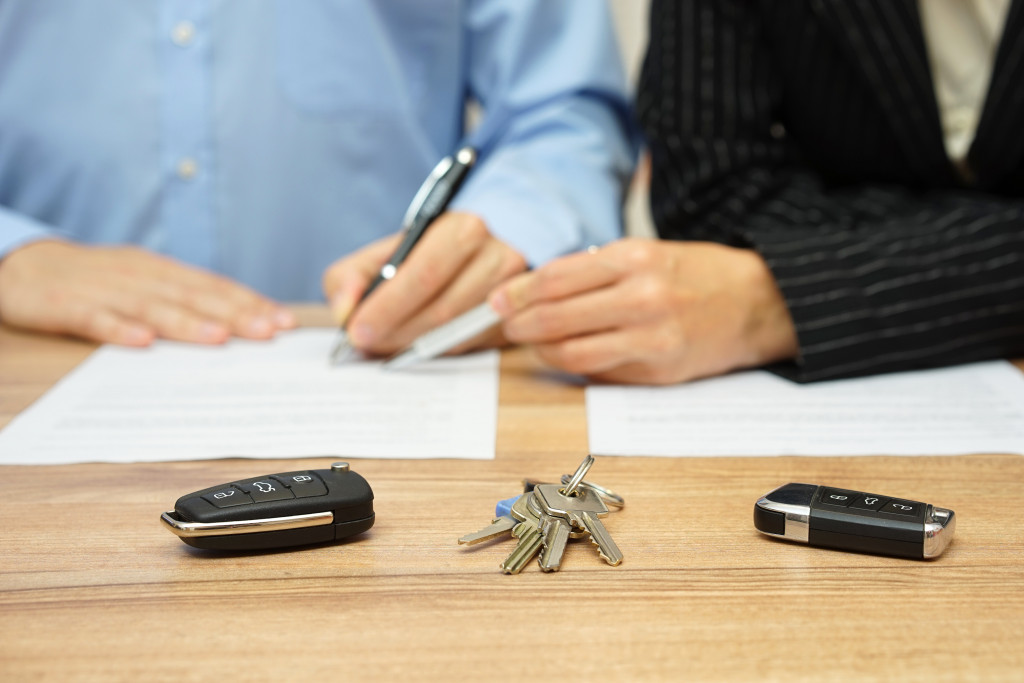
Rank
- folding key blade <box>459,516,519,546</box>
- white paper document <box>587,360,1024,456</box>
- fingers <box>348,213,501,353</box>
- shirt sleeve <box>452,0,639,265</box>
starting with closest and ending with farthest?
1. folding key blade <box>459,516,519,546</box>
2. white paper document <box>587,360,1024,456</box>
3. fingers <box>348,213,501,353</box>
4. shirt sleeve <box>452,0,639,265</box>

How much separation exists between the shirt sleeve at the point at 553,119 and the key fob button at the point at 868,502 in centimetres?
60

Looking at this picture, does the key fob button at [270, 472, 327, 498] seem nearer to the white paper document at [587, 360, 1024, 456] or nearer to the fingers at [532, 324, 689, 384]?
the white paper document at [587, 360, 1024, 456]

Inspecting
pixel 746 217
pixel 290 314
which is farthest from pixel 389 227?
pixel 746 217

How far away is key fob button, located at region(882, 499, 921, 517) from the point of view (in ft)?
1.61

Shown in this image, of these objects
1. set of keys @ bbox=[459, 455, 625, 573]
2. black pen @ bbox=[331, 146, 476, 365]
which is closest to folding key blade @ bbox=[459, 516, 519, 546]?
set of keys @ bbox=[459, 455, 625, 573]

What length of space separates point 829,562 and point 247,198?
3.55 ft

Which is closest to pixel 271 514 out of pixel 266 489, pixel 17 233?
pixel 266 489

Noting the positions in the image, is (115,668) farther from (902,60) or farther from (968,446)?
(902,60)

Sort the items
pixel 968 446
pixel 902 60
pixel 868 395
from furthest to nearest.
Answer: pixel 902 60 < pixel 868 395 < pixel 968 446

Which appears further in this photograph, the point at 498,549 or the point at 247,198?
the point at 247,198

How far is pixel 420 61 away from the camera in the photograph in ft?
4.56

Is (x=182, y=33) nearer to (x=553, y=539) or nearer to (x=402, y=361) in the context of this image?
(x=402, y=361)

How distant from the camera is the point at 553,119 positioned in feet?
4.01

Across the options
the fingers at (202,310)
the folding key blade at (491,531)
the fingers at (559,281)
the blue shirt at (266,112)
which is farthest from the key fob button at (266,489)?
the blue shirt at (266,112)
